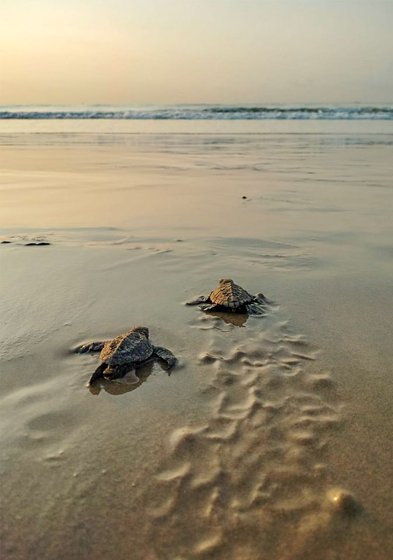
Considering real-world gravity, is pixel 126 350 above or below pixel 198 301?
above

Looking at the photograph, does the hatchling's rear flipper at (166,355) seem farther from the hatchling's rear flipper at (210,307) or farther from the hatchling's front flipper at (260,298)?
the hatchling's front flipper at (260,298)

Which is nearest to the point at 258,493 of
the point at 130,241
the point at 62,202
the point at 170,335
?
the point at 170,335

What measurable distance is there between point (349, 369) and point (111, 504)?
1.77m

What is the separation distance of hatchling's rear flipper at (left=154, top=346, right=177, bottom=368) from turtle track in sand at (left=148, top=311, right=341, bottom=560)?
20 centimetres

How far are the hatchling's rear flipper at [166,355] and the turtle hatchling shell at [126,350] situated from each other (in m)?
0.06

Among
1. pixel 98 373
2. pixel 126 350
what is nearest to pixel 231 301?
pixel 126 350

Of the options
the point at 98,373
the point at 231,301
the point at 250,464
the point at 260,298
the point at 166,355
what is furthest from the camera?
the point at 260,298

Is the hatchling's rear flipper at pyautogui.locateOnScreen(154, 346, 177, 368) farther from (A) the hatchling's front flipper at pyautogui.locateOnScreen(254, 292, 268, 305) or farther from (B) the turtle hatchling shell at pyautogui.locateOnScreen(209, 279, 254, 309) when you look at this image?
(A) the hatchling's front flipper at pyautogui.locateOnScreen(254, 292, 268, 305)

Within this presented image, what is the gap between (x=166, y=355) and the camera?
10.7 ft

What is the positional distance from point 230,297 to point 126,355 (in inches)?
45.4

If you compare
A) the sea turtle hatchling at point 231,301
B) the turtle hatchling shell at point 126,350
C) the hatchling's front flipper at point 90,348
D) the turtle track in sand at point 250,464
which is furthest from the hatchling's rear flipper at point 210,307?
the hatchling's front flipper at point 90,348

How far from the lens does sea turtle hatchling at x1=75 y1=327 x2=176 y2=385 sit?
305 centimetres

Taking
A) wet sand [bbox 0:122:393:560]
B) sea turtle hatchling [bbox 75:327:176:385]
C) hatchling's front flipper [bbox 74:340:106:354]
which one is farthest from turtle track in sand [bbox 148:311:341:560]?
hatchling's front flipper [bbox 74:340:106:354]

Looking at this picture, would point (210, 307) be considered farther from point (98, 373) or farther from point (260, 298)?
point (98, 373)
